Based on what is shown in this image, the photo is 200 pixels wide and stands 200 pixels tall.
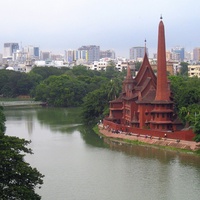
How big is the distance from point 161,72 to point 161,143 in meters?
6.84

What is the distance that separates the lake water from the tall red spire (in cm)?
545

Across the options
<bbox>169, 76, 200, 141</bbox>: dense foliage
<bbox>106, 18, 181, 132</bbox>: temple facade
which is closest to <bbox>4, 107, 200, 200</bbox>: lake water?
<bbox>106, 18, 181, 132</bbox>: temple facade

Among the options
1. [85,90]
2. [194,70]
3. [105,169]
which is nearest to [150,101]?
[105,169]

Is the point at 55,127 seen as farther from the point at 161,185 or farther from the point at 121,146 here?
the point at 161,185

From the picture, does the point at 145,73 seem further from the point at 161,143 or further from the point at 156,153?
the point at 156,153

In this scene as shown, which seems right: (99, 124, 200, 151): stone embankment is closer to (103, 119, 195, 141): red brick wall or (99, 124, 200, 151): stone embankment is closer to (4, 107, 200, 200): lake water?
(103, 119, 195, 141): red brick wall

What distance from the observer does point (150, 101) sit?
46.3 metres

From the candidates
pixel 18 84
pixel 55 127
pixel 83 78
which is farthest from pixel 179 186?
pixel 18 84

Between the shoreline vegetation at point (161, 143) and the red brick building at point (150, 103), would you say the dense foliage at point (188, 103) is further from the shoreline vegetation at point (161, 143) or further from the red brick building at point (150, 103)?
the shoreline vegetation at point (161, 143)

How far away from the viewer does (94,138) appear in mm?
48000

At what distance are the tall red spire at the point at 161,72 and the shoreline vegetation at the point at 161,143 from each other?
161 inches

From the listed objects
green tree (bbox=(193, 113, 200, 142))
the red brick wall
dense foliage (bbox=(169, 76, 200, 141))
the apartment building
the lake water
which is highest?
the apartment building

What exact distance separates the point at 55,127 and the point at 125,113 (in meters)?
8.28

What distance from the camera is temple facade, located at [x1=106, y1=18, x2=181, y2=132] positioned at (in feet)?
147
